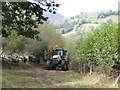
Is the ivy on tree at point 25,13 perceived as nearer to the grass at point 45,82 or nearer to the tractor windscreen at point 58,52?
the grass at point 45,82

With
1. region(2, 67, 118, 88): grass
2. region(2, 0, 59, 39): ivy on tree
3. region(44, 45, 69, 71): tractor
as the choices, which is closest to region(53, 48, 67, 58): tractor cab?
region(44, 45, 69, 71): tractor

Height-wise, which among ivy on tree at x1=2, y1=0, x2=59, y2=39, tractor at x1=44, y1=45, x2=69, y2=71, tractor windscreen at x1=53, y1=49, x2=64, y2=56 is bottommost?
tractor at x1=44, y1=45, x2=69, y2=71

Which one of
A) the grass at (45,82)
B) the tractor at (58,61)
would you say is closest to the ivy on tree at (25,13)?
the grass at (45,82)

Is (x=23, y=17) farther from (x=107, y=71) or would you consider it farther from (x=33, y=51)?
(x=33, y=51)

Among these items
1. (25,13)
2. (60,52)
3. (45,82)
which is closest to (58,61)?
(60,52)

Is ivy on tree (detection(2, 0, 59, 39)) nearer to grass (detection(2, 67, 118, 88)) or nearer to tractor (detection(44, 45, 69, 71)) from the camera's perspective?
grass (detection(2, 67, 118, 88))

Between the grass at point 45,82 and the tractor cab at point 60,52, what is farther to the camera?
the tractor cab at point 60,52

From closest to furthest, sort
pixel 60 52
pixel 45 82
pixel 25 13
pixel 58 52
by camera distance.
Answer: pixel 25 13 → pixel 45 82 → pixel 60 52 → pixel 58 52

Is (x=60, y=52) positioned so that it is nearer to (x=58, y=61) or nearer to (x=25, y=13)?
(x=58, y=61)

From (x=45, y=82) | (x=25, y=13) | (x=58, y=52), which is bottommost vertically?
(x=45, y=82)

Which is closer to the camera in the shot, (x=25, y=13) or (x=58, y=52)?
(x=25, y=13)

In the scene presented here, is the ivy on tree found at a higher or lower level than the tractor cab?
higher

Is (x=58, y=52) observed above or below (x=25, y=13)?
below

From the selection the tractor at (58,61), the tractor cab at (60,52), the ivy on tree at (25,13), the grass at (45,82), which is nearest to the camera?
the ivy on tree at (25,13)
